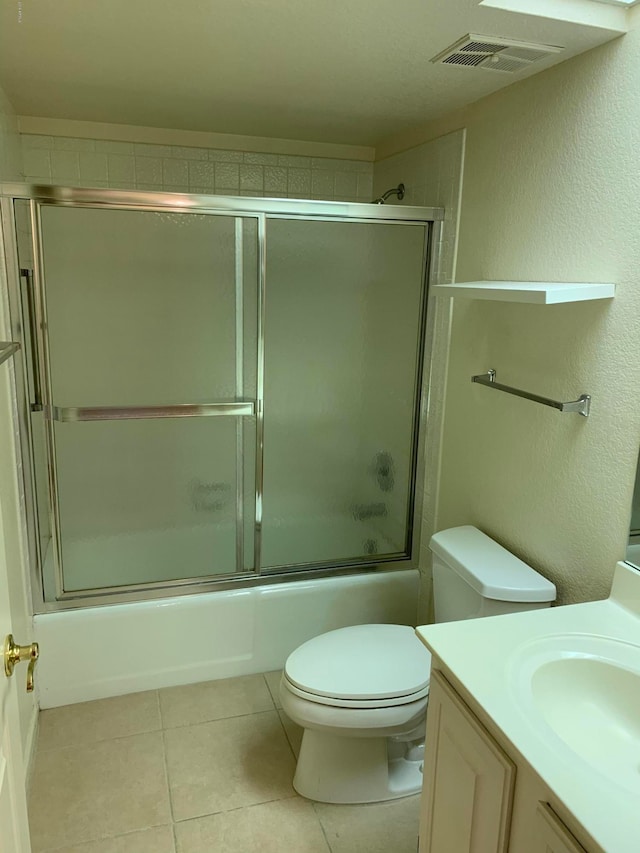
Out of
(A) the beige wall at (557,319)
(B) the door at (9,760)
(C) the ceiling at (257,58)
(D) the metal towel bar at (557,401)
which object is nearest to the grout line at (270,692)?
(A) the beige wall at (557,319)

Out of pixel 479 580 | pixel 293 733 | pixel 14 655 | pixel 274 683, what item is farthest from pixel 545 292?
pixel 274 683

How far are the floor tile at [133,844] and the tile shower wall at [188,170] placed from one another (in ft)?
7.62

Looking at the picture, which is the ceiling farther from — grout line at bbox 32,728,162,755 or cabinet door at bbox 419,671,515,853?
grout line at bbox 32,728,162,755

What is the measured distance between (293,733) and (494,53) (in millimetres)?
2179

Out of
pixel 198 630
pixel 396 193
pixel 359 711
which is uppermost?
pixel 396 193

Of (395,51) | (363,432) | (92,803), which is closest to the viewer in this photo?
(395,51)

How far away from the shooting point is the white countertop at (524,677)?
944 millimetres

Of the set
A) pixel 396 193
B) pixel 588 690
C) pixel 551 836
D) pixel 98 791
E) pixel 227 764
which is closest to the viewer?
pixel 551 836

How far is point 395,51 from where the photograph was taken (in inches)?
65.8

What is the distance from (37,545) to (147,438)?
Answer: 53cm

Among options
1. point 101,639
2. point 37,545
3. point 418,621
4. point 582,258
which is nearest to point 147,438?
point 37,545

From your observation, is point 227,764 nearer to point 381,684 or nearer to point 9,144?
point 381,684

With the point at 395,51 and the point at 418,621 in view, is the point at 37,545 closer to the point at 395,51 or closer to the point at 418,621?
the point at 418,621

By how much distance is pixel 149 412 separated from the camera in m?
2.35
